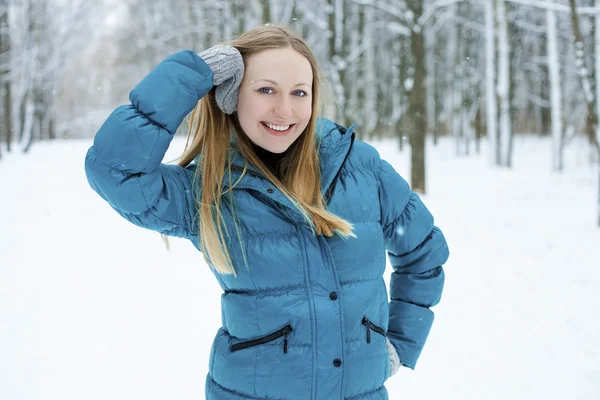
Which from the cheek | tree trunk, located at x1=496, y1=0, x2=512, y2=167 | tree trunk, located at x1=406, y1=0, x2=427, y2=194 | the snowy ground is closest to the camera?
the cheek

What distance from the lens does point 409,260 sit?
1.95m

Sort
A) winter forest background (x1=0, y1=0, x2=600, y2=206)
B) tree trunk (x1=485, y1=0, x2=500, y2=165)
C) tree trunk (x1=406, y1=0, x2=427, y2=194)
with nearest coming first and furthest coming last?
1. tree trunk (x1=406, y1=0, x2=427, y2=194)
2. winter forest background (x1=0, y1=0, x2=600, y2=206)
3. tree trunk (x1=485, y1=0, x2=500, y2=165)

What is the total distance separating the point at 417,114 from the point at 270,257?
9232 mm

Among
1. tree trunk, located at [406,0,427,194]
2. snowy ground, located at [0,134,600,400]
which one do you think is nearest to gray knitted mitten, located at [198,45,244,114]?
snowy ground, located at [0,134,600,400]

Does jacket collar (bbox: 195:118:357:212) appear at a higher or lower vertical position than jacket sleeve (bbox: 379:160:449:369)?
higher

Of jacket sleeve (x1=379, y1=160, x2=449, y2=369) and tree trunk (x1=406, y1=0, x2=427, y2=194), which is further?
tree trunk (x1=406, y1=0, x2=427, y2=194)

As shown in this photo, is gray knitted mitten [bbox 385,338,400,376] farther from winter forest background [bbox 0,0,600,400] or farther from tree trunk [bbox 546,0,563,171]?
tree trunk [bbox 546,0,563,171]

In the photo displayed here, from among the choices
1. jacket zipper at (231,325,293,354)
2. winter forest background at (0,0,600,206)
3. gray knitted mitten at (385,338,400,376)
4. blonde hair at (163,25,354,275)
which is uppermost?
winter forest background at (0,0,600,206)

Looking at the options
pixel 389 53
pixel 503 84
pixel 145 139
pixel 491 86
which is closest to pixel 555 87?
pixel 503 84

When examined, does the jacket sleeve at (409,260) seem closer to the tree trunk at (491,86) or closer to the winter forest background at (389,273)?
the winter forest background at (389,273)

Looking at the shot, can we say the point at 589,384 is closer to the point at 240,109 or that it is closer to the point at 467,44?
the point at 240,109

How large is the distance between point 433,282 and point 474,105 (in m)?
24.4

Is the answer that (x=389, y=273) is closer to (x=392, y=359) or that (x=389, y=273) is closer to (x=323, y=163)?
(x=392, y=359)

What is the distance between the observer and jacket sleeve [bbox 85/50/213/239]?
1.51 m
